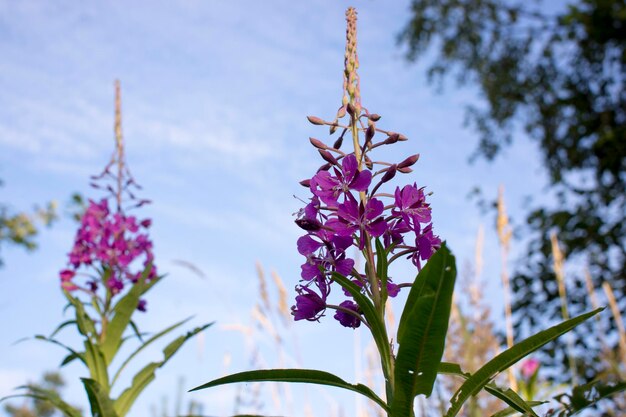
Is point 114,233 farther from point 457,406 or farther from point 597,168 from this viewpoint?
point 597,168

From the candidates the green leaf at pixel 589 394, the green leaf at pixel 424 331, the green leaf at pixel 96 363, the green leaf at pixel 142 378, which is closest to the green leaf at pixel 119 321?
the green leaf at pixel 96 363

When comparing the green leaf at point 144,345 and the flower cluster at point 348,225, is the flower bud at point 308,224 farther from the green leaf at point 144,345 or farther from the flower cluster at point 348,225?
the green leaf at point 144,345

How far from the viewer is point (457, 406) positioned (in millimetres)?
1482

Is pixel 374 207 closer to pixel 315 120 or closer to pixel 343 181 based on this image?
pixel 343 181

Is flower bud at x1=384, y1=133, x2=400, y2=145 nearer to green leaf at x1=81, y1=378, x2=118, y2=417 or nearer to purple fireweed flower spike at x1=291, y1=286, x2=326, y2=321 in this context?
purple fireweed flower spike at x1=291, y1=286, x2=326, y2=321

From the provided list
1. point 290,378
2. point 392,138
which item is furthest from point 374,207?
point 290,378

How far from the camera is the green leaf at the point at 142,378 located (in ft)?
9.23

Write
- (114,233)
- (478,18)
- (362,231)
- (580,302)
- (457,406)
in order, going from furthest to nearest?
(478,18)
(580,302)
(114,233)
(362,231)
(457,406)

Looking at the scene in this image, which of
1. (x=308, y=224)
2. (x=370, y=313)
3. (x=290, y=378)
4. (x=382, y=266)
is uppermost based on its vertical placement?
(x=308, y=224)

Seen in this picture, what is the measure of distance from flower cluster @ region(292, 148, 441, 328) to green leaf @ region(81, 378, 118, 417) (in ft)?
4.07

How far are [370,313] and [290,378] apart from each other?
0.23 m

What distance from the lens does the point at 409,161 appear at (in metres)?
1.75

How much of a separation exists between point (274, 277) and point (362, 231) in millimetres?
4300

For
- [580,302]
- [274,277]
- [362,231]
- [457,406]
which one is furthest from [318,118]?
[580,302]
